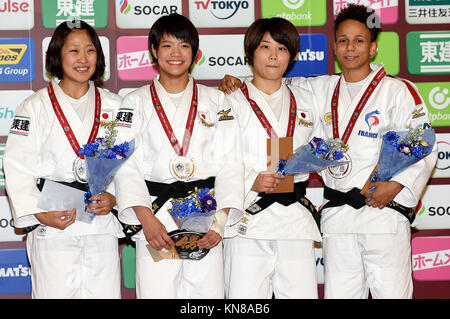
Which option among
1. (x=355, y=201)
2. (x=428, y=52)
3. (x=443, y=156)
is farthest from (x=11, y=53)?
(x=443, y=156)

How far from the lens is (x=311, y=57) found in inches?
194

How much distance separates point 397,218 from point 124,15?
8.85 feet

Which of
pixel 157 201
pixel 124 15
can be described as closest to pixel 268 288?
pixel 157 201

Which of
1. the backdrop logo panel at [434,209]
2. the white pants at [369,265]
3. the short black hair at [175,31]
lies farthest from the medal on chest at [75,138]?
the backdrop logo panel at [434,209]

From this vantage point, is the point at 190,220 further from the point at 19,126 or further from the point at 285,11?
the point at 285,11

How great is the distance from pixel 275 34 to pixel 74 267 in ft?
6.66

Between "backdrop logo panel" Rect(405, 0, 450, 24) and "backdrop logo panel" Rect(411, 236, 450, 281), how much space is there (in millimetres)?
1865

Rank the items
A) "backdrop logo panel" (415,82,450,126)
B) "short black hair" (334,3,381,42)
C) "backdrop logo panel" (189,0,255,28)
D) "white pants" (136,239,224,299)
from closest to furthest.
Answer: "white pants" (136,239,224,299) < "short black hair" (334,3,381,42) < "backdrop logo panel" (189,0,255,28) < "backdrop logo panel" (415,82,450,126)

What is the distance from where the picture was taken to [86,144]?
3500 millimetres

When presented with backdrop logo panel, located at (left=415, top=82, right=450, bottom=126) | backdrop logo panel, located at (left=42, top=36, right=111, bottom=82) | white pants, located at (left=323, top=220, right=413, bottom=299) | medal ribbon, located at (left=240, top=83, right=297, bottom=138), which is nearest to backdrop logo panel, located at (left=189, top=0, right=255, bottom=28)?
backdrop logo panel, located at (left=42, top=36, right=111, bottom=82)

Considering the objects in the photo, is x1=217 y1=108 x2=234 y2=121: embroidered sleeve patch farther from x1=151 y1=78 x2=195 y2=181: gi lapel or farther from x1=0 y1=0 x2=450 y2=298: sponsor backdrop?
x1=0 y1=0 x2=450 y2=298: sponsor backdrop

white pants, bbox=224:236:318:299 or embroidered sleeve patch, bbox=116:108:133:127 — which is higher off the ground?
embroidered sleeve patch, bbox=116:108:133:127

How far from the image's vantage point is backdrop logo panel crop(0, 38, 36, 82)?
4711mm

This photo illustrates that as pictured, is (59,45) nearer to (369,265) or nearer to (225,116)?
(225,116)
